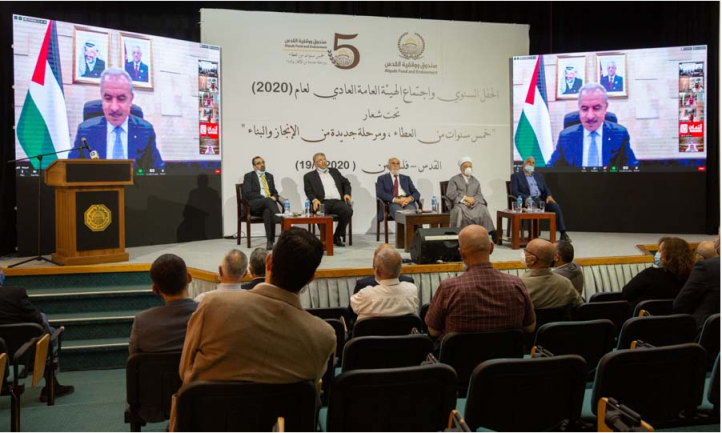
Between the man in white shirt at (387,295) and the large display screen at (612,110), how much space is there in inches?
221

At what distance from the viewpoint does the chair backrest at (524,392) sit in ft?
6.88

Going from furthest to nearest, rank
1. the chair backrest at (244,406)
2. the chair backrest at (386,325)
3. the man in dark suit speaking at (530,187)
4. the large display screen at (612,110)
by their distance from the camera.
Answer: the large display screen at (612,110) → the man in dark suit speaking at (530,187) → the chair backrest at (386,325) → the chair backrest at (244,406)

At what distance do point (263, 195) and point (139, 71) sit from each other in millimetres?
1823

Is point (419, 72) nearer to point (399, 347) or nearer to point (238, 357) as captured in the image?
point (399, 347)

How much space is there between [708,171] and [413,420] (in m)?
7.52

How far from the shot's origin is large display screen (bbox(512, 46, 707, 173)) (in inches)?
314

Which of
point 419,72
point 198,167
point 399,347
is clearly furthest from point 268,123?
point 399,347

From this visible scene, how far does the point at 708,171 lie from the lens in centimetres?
820

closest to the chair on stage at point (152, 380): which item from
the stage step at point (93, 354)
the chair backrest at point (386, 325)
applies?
the chair backrest at point (386, 325)

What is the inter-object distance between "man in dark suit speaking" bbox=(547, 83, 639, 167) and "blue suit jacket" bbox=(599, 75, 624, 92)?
0.06m

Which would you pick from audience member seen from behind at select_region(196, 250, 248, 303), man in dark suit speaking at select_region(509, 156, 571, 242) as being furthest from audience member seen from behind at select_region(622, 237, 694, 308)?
man in dark suit speaking at select_region(509, 156, 571, 242)

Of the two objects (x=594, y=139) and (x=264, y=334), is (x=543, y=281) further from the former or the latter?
(x=594, y=139)

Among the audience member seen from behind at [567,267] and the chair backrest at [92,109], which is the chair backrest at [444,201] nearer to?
the audience member seen from behind at [567,267]

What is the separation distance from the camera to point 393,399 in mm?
2002
